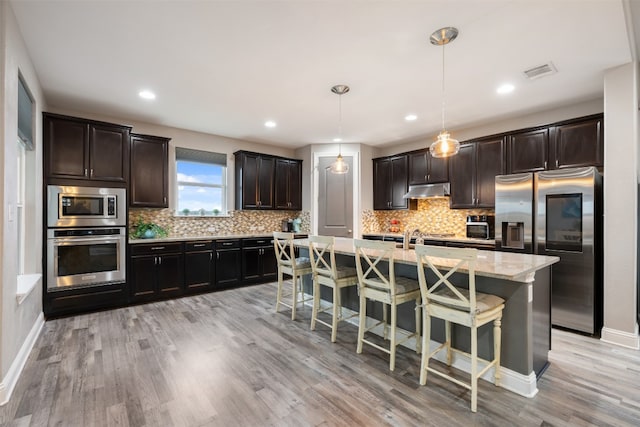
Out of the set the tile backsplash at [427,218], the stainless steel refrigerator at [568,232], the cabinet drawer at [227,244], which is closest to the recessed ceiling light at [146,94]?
the cabinet drawer at [227,244]

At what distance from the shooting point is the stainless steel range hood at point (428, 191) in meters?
5.06

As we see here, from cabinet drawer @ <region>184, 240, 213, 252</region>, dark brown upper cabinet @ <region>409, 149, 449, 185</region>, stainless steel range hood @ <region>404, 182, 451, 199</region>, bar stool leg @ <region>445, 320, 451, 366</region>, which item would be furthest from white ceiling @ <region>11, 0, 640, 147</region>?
bar stool leg @ <region>445, 320, 451, 366</region>

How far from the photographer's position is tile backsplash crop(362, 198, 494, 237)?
17.2 feet

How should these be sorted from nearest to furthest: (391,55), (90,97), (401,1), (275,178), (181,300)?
(401,1) < (391,55) < (90,97) < (181,300) < (275,178)

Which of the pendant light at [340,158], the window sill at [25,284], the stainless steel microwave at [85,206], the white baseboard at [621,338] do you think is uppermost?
the pendant light at [340,158]

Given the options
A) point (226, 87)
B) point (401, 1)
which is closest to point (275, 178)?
point (226, 87)

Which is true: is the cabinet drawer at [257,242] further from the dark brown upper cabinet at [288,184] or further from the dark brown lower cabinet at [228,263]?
the dark brown upper cabinet at [288,184]

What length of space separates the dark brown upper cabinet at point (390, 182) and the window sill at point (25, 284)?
17.3ft

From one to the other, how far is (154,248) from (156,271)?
34 centimetres

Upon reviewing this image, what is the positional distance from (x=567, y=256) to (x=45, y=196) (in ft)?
20.1

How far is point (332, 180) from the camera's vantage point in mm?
6176

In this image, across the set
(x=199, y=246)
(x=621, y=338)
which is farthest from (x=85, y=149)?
(x=621, y=338)

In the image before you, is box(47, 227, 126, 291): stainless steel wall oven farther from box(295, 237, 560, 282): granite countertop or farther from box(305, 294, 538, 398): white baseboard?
box(305, 294, 538, 398): white baseboard

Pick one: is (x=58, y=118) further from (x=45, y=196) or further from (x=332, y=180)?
(x=332, y=180)
